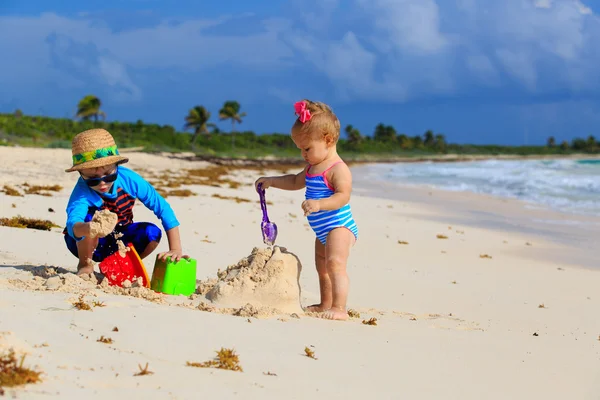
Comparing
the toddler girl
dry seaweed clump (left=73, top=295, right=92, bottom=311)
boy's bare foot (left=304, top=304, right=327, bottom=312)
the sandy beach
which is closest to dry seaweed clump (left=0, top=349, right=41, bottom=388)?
the sandy beach

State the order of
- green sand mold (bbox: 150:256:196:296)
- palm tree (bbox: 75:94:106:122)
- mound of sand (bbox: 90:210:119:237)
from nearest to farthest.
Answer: mound of sand (bbox: 90:210:119:237), green sand mold (bbox: 150:256:196:296), palm tree (bbox: 75:94:106:122)

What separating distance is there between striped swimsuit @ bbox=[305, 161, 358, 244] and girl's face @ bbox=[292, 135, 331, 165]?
9 cm

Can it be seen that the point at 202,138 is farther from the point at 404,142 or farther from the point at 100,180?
the point at 100,180

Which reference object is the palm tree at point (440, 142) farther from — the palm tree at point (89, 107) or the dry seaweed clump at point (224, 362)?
the dry seaweed clump at point (224, 362)

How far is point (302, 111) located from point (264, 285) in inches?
43.0

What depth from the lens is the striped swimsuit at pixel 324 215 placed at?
Answer: 4160mm

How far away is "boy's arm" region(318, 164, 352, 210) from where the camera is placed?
403cm

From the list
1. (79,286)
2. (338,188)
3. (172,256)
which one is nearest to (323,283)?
(338,188)

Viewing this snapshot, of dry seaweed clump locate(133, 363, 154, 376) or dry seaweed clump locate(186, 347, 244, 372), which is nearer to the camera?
dry seaweed clump locate(133, 363, 154, 376)

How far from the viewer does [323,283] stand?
431 cm

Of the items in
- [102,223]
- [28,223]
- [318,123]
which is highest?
[318,123]

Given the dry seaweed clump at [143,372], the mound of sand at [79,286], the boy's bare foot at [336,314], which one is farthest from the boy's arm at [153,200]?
the dry seaweed clump at [143,372]

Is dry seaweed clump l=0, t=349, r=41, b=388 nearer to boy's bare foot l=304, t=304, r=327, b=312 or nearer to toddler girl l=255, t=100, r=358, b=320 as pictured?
toddler girl l=255, t=100, r=358, b=320

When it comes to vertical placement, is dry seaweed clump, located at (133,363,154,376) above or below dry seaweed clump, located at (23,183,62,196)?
below
